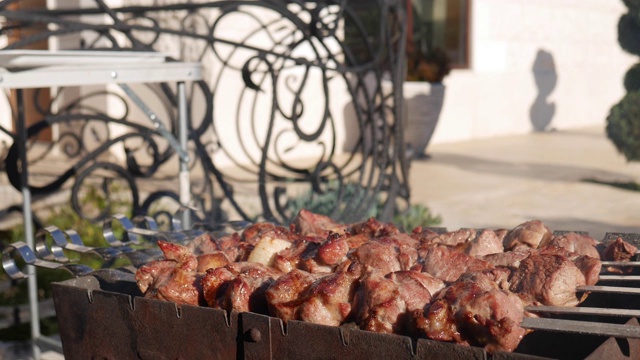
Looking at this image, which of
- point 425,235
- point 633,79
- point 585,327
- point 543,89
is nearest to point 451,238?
point 425,235

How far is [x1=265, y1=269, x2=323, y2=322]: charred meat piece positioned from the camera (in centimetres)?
196

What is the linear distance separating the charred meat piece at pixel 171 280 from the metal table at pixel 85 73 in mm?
646

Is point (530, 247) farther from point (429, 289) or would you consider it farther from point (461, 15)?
point (461, 15)

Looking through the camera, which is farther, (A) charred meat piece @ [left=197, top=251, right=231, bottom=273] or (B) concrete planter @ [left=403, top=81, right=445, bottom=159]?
(B) concrete planter @ [left=403, top=81, right=445, bottom=159]

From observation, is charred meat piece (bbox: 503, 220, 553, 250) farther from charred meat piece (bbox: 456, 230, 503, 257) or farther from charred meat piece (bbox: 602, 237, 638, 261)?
charred meat piece (bbox: 602, 237, 638, 261)

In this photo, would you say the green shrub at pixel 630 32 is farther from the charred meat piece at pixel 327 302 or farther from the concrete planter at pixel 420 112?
the charred meat piece at pixel 327 302

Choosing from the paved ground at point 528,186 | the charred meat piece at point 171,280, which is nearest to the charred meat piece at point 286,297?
the charred meat piece at point 171,280

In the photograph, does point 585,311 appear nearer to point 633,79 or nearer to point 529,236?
point 529,236

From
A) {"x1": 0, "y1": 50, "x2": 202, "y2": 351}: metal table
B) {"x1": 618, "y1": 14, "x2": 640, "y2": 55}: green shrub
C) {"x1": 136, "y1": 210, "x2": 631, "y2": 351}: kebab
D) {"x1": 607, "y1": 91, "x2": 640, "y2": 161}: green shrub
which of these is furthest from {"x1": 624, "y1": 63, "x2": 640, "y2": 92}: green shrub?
{"x1": 136, "y1": 210, "x2": 631, "y2": 351}: kebab

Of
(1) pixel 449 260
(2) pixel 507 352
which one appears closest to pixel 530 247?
(1) pixel 449 260

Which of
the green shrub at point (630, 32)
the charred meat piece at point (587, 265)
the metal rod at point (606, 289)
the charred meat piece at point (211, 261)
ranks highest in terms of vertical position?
the green shrub at point (630, 32)

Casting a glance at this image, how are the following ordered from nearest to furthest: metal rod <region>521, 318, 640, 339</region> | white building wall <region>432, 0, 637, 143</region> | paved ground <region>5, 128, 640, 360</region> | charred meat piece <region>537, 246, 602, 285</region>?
metal rod <region>521, 318, 640, 339</region> < charred meat piece <region>537, 246, 602, 285</region> < paved ground <region>5, 128, 640, 360</region> < white building wall <region>432, 0, 637, 143</region>

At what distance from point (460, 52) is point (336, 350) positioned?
485 inches

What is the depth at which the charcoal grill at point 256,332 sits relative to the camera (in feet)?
5.72
